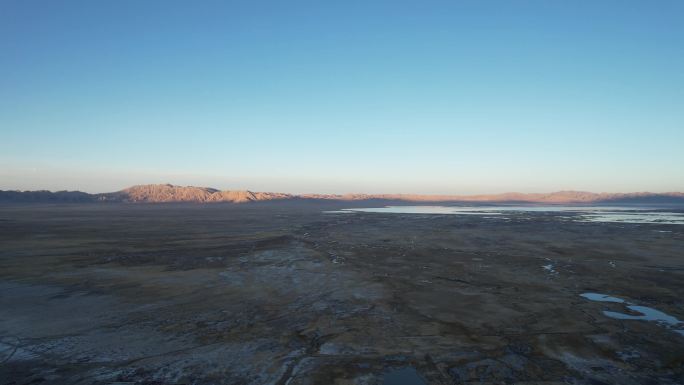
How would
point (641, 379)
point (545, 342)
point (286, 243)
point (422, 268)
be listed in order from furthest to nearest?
point (286, 243), point (422, 268), point (545, 342), point (641, 379)

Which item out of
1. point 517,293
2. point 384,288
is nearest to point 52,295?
point 384,288

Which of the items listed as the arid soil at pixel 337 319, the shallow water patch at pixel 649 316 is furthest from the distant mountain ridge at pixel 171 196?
the shallow water patch at pixel 649 316

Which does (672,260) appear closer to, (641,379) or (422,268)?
(422,268)

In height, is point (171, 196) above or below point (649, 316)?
above

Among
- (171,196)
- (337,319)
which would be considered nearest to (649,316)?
(337,319)

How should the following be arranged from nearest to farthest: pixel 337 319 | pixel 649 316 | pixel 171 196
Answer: pixel 337 319 → pixel 649 316 → pixel 171 196

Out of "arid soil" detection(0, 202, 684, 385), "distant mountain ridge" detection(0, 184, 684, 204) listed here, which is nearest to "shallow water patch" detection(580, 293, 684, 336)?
"arid soil" detection(0, 202, 684, 385)

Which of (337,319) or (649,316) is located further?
(649,316)

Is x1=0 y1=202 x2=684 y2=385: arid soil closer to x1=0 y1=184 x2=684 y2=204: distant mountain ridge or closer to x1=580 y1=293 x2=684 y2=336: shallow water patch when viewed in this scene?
x1=580 y1=293 x2=684 y2=336: shallow water patch

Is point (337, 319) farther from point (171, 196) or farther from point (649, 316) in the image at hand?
point (171, 196)
